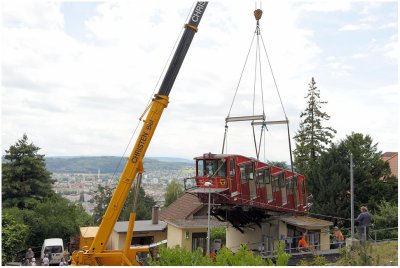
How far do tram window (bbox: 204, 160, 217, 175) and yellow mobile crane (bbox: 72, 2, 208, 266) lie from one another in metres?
5.74

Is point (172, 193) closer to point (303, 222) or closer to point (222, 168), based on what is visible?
point (303, 222)

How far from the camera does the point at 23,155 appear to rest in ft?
157

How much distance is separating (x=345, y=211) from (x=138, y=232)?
1696cm

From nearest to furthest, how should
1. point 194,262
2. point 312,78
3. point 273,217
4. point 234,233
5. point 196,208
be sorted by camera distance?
point 194,262, point 273,217, point 234,233, point 196,208, point 312,78

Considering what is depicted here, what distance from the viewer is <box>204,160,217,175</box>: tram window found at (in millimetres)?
20875

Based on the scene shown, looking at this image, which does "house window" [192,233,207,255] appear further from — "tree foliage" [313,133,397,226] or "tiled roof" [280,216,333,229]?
"tree foliage" [313,133,397,226]

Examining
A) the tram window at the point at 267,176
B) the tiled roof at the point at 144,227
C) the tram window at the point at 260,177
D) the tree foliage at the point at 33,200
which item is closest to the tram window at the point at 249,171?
the tram window at the point at 260,177

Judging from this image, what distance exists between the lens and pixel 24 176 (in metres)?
47.6

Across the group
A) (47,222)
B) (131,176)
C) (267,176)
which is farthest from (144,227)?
(131,176)

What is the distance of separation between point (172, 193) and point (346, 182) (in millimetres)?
53532

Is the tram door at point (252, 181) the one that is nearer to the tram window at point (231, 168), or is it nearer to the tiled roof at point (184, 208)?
the tram window at point (231, 168)

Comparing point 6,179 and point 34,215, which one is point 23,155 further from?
point 34,215

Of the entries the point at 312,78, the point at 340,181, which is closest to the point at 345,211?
the point at 340,181

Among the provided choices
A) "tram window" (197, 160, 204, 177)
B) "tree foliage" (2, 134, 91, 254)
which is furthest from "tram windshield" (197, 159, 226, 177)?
"tree foliage" (2, 134, 91, 254)
